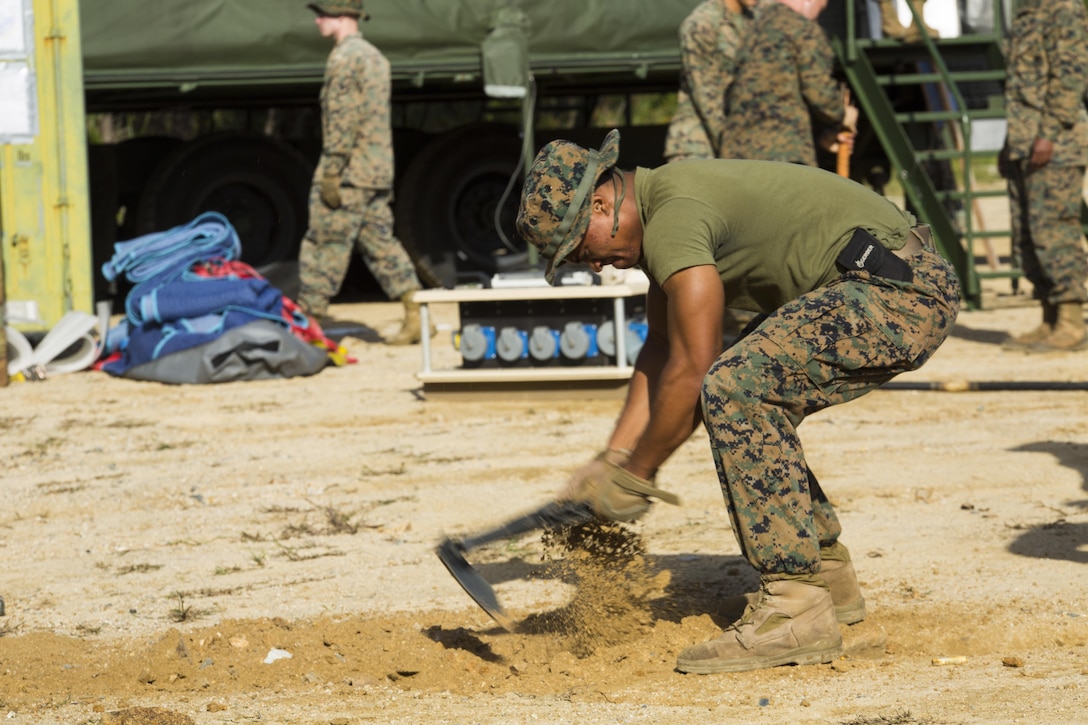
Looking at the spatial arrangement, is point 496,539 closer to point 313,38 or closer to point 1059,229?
point 1059,229

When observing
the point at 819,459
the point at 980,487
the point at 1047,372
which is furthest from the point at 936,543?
the point at 1047,372

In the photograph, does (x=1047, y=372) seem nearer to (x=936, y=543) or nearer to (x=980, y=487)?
(x=980, y=487)

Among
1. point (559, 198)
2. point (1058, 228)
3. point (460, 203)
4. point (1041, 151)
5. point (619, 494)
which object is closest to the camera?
point (559, 198)

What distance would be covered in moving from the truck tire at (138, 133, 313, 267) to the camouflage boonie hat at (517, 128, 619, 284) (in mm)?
8875

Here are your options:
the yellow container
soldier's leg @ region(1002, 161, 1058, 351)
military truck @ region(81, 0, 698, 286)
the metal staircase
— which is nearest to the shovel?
soldier's leg @ region(1002, 161, 1058, 351)

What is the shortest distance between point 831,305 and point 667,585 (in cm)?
130

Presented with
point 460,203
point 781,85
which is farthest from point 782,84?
point 460,203

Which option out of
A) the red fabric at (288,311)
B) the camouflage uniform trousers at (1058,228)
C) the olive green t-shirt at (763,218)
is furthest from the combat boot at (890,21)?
the olive green t-shirt at (763,218)

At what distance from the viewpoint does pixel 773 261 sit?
3.55m

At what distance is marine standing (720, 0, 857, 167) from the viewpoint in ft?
27.3

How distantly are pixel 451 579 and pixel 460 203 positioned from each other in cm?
790

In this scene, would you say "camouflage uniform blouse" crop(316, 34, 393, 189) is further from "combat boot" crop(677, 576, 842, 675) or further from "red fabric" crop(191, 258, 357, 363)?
"combat boot" crop(677, 576, 842, 675)

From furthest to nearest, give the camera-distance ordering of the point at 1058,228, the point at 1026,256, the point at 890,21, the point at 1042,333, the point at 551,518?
the point at 890,21
the point at 1042,333
the point at 1026,256
the point at 1058,228
the point at 551,518

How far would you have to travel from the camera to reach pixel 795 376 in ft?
11.4
